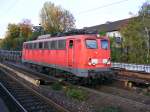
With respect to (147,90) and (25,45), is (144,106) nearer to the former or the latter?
(147,90)

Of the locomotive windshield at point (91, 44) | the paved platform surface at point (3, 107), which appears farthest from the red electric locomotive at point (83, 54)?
the paved platform surface at point (3, 107)

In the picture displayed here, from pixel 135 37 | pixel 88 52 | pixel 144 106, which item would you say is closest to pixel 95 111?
pixel 144 106

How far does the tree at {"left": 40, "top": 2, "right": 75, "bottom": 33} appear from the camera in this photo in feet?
207

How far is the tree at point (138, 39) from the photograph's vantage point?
29014 millimetres

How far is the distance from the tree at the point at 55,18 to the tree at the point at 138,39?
3221cm

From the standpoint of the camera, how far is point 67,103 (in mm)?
13086

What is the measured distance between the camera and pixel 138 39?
2962cm

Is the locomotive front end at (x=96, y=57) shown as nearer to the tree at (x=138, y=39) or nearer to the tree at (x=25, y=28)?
the tree at (x=138, y=39)

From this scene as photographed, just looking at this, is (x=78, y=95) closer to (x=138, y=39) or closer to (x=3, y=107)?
(x=3, y=107)

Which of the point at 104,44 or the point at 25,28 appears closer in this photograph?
the point at 104,44

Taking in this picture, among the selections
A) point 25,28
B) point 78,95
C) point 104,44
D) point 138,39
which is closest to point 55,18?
point 25,28

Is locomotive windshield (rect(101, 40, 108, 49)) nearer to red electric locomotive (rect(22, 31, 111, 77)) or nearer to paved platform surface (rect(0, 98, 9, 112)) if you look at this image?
red electric locomotive (rect(22, 31, 111, 77))

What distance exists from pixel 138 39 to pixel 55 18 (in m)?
37.9

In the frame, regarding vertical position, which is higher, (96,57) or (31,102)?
(96,57)
